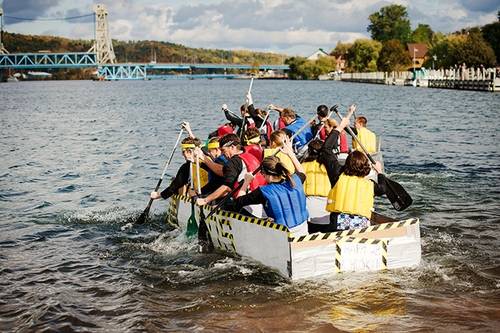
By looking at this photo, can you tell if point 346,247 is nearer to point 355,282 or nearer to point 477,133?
point 355,282

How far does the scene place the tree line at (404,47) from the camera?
106463mm

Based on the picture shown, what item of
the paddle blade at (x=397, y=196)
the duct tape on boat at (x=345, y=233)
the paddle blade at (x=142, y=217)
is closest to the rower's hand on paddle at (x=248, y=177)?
the duct tape on boat at (x=345, y=233)

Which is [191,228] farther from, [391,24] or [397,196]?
[391,24]

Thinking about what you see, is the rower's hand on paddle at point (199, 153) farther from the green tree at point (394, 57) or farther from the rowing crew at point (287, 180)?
the green tree at point (394, 57)

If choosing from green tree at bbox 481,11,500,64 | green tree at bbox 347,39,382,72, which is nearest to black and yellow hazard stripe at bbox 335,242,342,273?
green tree at bbox 481,11,500,64

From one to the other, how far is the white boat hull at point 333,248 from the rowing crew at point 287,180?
301 mm

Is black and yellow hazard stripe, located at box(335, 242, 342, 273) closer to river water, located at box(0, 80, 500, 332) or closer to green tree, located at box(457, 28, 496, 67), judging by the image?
river water, located at box(0, 80, 500, 332)

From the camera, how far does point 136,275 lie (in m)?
11.2

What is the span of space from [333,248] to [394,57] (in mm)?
142989

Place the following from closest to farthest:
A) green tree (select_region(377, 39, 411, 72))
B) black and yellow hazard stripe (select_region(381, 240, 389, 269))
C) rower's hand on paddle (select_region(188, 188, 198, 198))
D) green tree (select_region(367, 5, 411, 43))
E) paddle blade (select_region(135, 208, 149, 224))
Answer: black and yellow hazard stripe (select_region(381, 240, 389, 269)), rower's hand on paddle (select_region(188, 188, 198, 198)), paddle blade (select_region(135, 208, 149, 224)), green tree (select_region(377, 39, 411, 72)), green tree (select_region(367, 5, 411, 43))

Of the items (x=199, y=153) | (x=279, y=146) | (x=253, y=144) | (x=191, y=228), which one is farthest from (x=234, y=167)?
(x=191, y=228)

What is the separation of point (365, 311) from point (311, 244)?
121 cm

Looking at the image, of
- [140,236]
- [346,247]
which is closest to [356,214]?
[346,247]

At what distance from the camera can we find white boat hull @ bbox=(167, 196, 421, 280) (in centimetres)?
957
